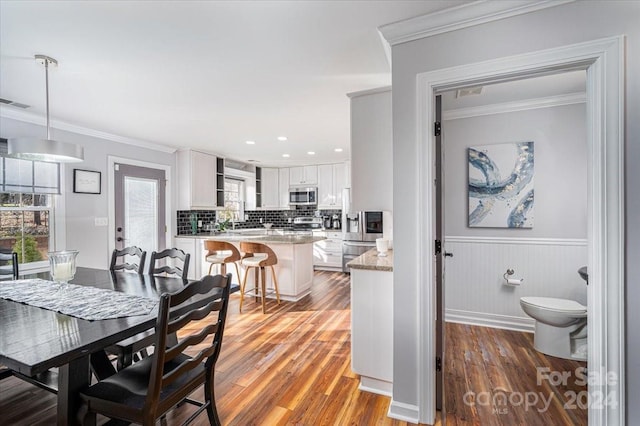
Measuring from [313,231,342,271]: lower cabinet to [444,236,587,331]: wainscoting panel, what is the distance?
9.58 ft

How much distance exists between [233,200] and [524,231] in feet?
17.0

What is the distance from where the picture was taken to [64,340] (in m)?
1.19

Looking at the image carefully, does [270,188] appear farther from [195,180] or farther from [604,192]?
[604,192]

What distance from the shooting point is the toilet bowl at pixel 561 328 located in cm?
234

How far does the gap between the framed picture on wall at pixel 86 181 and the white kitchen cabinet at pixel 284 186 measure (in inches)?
144

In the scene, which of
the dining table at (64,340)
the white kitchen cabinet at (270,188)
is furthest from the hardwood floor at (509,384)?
the white kitchen cabinet at (270,188)

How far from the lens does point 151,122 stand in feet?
11.6

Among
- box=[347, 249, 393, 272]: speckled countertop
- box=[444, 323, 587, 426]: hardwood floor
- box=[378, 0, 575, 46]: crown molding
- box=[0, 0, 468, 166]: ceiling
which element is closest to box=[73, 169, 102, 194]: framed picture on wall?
box=[0, 0, 468, 166]: ceiling

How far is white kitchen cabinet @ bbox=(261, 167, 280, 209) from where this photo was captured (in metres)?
7.02

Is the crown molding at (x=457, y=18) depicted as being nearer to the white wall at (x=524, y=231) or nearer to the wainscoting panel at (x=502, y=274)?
the white wall at (x=524, y=231)

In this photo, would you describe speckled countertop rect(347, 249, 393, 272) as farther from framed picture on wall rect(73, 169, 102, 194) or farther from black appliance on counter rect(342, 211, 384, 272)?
framed picture on wall rect(73, 169, 102, 194)

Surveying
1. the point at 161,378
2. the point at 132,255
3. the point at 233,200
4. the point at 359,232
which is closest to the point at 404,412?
the point at 161,378

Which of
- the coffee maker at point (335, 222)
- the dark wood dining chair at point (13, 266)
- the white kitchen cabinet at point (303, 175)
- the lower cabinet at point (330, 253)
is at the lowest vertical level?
the lower cabinet at point (330, 253)

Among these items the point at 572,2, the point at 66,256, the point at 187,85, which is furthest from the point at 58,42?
the point at 572,2
